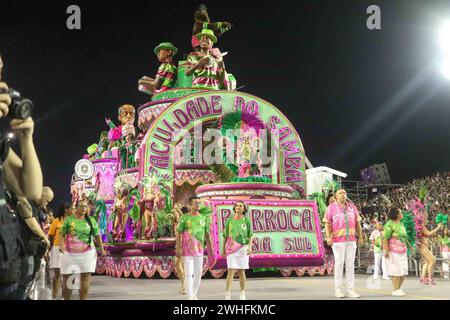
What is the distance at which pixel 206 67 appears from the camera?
23594 millimetres

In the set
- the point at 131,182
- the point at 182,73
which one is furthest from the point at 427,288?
the point at 182,73

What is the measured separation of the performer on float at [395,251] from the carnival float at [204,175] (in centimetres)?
536

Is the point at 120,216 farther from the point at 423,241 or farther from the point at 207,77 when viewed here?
the point at 423,241

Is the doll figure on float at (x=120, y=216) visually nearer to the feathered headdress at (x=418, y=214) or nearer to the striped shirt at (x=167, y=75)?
the striped shirt at (x=167, y=75)

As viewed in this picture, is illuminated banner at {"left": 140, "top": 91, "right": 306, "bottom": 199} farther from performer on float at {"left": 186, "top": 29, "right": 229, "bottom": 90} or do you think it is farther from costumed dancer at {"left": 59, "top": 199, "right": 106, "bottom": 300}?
costumed dancer at {"left": 59, "top": 199, "right": 106, "bottom": 300}

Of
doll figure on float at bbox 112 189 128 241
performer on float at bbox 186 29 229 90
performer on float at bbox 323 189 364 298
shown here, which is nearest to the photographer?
performer on float at bbox 323 189 364 298

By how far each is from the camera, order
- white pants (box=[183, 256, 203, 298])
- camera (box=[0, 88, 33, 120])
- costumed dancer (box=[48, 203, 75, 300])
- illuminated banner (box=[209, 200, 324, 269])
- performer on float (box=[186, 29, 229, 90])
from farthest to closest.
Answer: performer on float (box=[186, 29, 229, 90]), illuminated banner (box=[209, 200, 324, 269]), costumed dancer (box=[48, 203, 75, 300]), white pants (box=[183, 256, 203, 298]), camera (box=[0, 88, 33, 120])

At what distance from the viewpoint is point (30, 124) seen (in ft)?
9.02

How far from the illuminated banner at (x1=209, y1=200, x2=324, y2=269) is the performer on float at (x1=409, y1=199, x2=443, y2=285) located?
314 centimetres

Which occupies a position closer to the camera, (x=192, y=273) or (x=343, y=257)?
(x=192, y=273)

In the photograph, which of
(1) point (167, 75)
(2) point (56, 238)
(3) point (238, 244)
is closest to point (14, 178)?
(3) point (238, 244)

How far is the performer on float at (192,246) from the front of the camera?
866 cm

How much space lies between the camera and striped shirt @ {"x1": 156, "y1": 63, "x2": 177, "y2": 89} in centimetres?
2509

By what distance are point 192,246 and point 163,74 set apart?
1761 centimetres
